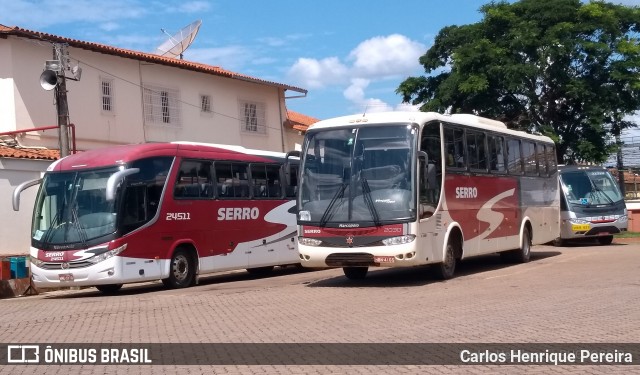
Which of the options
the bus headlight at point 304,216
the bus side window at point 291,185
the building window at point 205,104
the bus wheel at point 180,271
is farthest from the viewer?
the building window at point 205,104

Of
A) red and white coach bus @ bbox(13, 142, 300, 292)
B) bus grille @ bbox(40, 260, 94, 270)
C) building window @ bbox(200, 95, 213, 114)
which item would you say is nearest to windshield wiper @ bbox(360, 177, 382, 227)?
red and white coach bus @ bbox(13, 142, 300, 292)

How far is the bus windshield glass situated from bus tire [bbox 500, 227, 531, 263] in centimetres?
1073

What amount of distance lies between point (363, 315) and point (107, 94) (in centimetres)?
2011

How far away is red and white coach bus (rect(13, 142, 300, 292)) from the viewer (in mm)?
17156

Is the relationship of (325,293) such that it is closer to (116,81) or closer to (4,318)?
(4,318)

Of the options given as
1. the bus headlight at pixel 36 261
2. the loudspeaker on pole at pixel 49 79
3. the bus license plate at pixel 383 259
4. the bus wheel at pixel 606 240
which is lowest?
the bus wheel at pixel 606 240

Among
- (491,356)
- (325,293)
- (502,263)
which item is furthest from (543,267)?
(491,356)

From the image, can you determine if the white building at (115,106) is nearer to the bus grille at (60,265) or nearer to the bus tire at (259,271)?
the bus tire at (259,271)

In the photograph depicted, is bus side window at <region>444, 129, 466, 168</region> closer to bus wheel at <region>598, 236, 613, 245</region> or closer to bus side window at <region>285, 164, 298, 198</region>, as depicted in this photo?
bus side window at <region>285, 164, 298, 198</region>

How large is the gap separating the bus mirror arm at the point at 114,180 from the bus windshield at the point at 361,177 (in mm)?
3684

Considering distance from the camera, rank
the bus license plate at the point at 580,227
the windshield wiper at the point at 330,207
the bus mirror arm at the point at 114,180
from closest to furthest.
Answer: the windshield wiper at the point at 330,207 → the bus mirror arm at the point at 114,180 → the bus license plate at the point at 580,227

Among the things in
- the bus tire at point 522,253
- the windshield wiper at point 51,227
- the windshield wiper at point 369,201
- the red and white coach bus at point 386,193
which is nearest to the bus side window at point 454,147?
the red and white coach bus at point 386,193

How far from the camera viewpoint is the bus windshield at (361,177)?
15.6 metres

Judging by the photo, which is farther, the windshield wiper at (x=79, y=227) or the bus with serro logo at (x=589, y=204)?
the bus with serro logo at (x=589, y=204)
